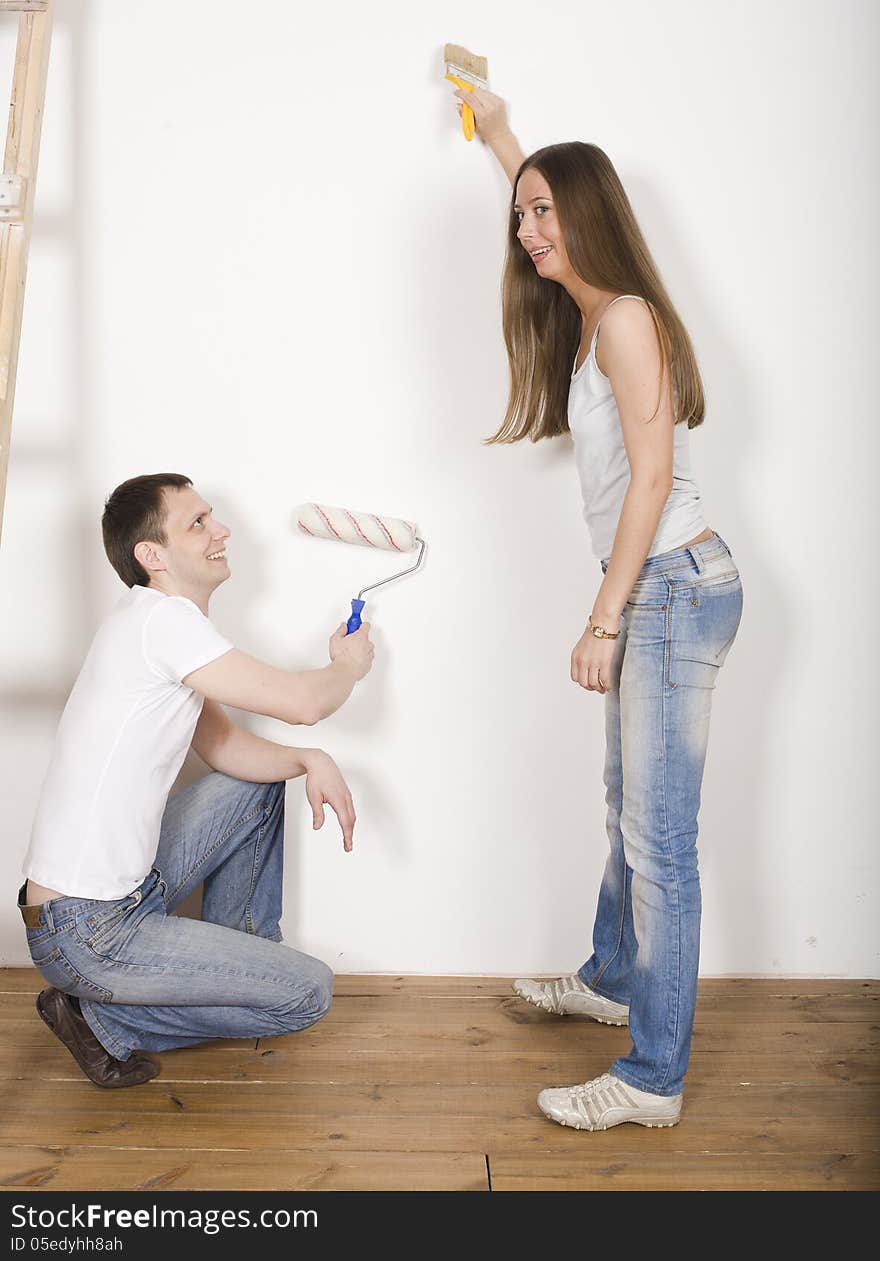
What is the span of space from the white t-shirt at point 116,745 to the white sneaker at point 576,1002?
74cm

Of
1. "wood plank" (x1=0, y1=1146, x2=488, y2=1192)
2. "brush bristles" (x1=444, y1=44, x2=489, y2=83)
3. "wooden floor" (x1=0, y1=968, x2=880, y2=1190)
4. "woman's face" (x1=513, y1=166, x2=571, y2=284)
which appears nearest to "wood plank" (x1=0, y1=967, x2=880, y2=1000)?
"wooden floor" (x1=0, y1=968, x2=880, y2=1190)

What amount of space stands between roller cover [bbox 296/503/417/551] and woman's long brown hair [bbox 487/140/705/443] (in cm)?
37

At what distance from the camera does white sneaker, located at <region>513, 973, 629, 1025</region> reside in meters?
1.99

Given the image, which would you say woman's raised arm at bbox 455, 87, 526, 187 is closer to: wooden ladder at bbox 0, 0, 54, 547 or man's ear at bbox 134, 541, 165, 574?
wooden ladder at bbox 0, 0, 54, 547

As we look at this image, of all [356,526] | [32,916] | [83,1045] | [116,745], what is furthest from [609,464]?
[83,1045]

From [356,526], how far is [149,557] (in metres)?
0.38

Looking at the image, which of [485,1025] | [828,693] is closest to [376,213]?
[828,693]

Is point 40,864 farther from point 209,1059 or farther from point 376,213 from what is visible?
point 376,213

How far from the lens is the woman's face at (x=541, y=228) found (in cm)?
170

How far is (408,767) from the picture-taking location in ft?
6.95

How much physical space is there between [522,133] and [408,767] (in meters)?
1.10

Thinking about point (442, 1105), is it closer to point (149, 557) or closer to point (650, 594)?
point (650, 594)

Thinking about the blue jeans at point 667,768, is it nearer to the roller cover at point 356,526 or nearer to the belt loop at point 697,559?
the belt loop at point 697,559

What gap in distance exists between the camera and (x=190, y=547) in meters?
1.78
